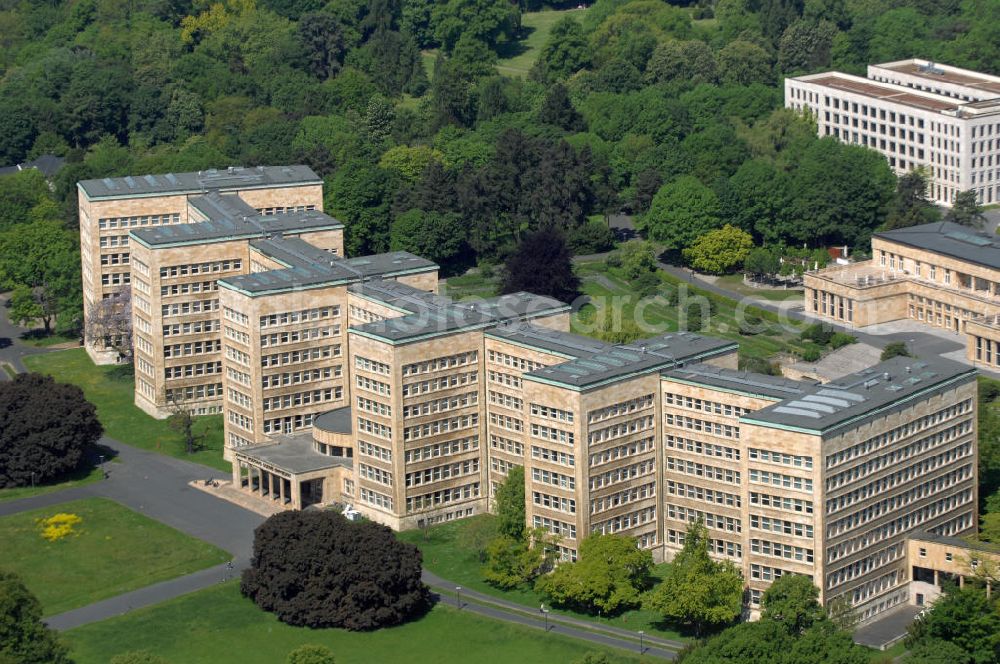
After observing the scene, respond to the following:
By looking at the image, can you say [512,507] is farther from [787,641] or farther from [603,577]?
[787,641]

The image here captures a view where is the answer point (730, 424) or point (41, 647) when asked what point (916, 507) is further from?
point (41, 647)

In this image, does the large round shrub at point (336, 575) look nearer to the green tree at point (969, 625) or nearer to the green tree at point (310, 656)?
the green tree at point (310, 656)

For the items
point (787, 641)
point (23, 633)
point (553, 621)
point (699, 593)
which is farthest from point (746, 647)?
point (23, 633)

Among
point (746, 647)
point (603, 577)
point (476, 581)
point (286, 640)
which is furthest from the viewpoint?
point (476, 581)

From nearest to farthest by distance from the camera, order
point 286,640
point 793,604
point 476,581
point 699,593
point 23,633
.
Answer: point 23,633
point 793,604
point 699,593
point 286,640
point 476,581

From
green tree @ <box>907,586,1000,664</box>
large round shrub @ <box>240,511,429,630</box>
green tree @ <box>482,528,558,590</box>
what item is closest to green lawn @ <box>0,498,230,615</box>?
large round shrub @ <box>240,511,429,630</box>

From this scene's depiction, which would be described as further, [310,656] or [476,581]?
[476,581]
